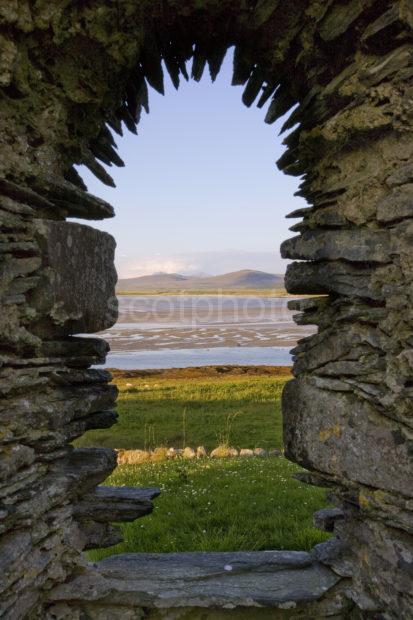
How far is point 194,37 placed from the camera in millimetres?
4875

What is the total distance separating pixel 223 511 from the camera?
22.6ft

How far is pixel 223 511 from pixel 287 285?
12.3ft

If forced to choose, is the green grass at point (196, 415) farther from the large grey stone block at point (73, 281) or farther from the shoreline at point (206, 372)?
the large grey stone block at point (73, 281)

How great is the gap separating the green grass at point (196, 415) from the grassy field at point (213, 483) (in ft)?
0.11

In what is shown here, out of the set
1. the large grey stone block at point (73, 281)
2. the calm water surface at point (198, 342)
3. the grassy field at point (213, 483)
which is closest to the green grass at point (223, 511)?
the grassy field at point (213, 483)

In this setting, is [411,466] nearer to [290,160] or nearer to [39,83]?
[290,160]

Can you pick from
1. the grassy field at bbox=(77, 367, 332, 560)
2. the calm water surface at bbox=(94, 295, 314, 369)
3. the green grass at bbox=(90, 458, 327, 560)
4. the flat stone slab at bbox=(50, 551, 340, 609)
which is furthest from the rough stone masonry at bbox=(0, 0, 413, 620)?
the calm water surface at bbox=(94, 295, 314, 369)

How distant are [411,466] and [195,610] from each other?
Answer: 87.2 inches

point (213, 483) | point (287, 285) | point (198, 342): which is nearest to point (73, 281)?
point (287, 285)

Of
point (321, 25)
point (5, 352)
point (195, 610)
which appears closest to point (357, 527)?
point (195, 610)

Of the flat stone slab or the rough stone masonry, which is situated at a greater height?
the rough stone masonry

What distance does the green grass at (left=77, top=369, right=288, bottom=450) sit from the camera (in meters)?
15.0

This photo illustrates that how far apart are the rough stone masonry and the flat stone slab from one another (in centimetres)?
2

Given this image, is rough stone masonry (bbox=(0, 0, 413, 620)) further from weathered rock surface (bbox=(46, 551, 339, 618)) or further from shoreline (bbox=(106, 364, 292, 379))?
shoreline (bbox=(106, 364, 292, 379))
